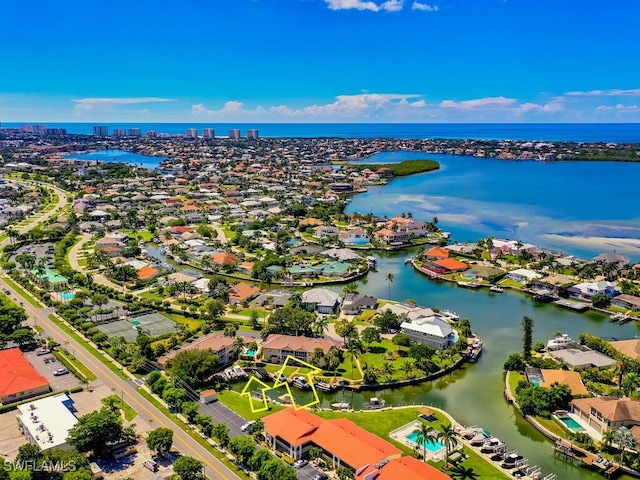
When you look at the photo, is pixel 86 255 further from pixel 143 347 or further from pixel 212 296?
pixel 143 347

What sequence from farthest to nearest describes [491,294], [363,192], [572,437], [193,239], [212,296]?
[363,192] < [193,239] < [491,294] < [212,296] < [572,437]

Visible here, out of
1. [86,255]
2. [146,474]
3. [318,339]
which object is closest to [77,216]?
[86,255]

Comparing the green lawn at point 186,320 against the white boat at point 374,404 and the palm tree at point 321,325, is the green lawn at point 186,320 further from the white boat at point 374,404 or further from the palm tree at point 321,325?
the white boat at point 374,404

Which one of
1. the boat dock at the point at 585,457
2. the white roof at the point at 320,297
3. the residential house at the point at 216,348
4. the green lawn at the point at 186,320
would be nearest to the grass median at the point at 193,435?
the residential house at the point at 216,348

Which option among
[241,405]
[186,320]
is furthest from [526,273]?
[241,405]

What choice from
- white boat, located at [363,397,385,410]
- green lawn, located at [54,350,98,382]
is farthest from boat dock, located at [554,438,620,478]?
green lawn, located at [54,350,98,382]

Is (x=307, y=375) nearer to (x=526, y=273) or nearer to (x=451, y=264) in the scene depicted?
(x=451, y=264)

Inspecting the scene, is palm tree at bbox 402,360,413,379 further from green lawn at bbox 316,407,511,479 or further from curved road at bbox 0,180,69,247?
curved road at bbox 0,180,69,247
